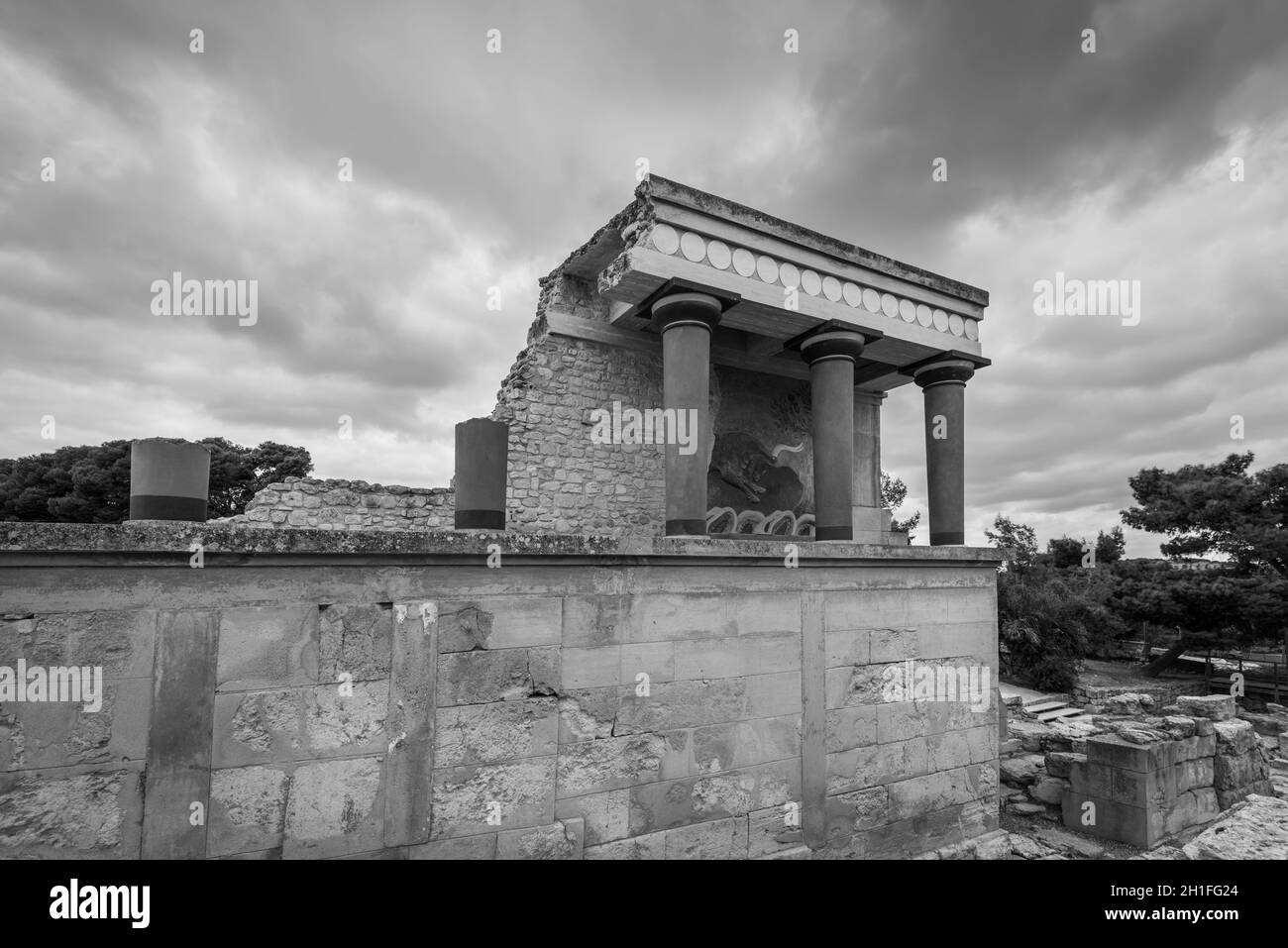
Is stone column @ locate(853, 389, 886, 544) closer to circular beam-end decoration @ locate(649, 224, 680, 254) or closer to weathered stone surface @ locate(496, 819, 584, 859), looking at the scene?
circular beam-end decoration @ locate(649, 224, 680, 254)

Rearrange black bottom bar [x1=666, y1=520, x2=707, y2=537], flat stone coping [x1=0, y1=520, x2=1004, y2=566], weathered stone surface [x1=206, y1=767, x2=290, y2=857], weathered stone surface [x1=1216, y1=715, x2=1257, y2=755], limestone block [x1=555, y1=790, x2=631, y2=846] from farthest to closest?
weathered stone surface [x1=1216, y1=715, x2=1257, y2=755], black bottom bar [x1=666, y1=520, x2=707, y2=537], limestone block [x1=555, y1=790, x2=631, y2=846], weathered stone surface [x1=206, y1=767, x2=290, y2=857], flat stone coping [x1=0, y1=520, x2=1004, y2=566]

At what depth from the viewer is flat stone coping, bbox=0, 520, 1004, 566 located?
3.27 metres

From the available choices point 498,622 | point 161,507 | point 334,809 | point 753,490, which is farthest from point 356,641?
point 753,490

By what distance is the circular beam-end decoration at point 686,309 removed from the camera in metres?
6.86

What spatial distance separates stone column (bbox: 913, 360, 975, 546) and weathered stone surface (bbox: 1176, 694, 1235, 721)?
20.0ft

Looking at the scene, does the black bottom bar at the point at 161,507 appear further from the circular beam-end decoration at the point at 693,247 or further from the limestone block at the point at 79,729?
the circular beam-end decoration at the point at 693,247

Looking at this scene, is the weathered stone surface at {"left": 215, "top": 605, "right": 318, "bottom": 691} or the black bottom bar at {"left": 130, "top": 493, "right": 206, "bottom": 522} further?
the black bottom bar at {"left": 130, "top": 493, "right": 206, "bottom": 522}

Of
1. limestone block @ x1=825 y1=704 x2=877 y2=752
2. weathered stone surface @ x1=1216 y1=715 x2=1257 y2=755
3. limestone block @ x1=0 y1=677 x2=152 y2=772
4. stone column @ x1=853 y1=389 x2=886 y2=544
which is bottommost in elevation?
weathered stone surface @ x1=1216 y1=715 x2=1257 y2=755

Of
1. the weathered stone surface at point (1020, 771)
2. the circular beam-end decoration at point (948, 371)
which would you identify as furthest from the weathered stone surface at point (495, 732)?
the circular beam-end decoration at point (948, 371)

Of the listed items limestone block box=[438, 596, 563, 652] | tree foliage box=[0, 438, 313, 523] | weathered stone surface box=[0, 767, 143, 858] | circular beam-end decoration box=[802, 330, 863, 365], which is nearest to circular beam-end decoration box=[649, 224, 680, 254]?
circular beam-end decoration box=[802, 330, 863, 365]

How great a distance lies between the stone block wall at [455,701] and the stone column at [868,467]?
4.22 m
